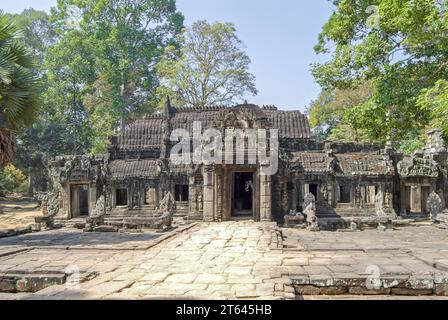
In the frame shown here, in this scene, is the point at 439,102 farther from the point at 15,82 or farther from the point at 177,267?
the point at 15,82

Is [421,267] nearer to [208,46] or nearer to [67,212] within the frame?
[67,212]

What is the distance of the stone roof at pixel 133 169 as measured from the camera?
19719 millimetres

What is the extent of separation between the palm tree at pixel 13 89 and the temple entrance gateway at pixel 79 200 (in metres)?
7.74

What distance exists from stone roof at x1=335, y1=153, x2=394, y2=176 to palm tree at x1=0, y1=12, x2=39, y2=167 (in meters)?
14.7

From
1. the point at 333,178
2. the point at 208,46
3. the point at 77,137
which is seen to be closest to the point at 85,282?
the point at 333,178

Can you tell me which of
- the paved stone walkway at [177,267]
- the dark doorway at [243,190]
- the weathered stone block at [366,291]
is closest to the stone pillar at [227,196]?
the paved stone walkway at [177,267]

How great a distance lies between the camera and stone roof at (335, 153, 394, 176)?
1927cm

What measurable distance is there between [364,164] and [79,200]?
15.0 m

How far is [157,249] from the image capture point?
31.6ft

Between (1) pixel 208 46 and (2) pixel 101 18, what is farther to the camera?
(2) pixel 101 18

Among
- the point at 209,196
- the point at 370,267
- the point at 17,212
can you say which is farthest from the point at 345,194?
the point at 17,212

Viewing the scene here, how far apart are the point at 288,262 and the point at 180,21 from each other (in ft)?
111

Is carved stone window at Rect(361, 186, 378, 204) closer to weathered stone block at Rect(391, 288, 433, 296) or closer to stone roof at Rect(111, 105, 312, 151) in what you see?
stone roof at Rect(111, 105, 312, 151)

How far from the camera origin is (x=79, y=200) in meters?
20.3
